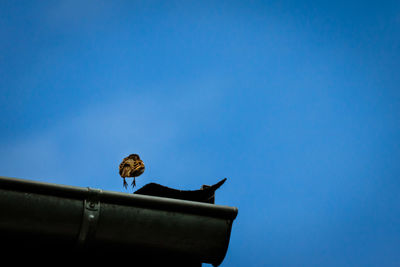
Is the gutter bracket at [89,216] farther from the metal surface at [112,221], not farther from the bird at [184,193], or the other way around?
the bird at [184,193]

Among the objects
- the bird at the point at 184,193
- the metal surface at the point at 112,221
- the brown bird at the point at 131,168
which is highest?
the brown bird at the point at 131,168

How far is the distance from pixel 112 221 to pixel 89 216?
1.00 feet

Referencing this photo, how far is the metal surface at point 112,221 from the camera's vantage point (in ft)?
18.3

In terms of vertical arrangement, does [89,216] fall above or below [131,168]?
below

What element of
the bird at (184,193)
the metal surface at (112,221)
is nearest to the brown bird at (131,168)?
the bird at (184,193)

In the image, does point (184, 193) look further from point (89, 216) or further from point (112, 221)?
point (89, 216)

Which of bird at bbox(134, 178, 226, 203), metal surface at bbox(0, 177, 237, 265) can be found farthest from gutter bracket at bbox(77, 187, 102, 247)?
bird at bbox(134, 178, 226, 203)

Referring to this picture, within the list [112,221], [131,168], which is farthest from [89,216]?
[131,168]

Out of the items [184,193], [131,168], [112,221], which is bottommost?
[112,221]

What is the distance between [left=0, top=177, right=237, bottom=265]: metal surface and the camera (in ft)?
18.3

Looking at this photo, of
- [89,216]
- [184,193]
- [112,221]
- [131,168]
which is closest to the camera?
[89,216]

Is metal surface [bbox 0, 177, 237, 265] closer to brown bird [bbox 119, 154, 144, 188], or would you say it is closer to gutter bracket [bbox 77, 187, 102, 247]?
gutter bracket [bbox 77, 187, 102, 247]

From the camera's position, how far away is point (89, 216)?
5.77 m

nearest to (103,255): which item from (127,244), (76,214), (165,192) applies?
(127,244)
